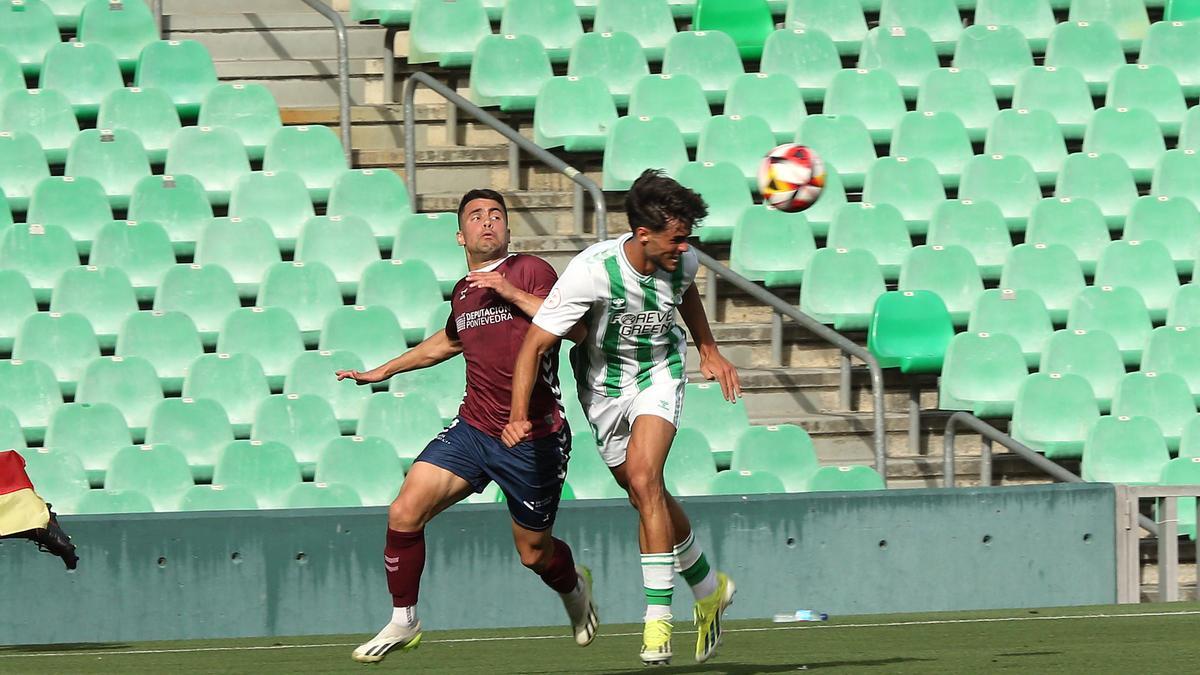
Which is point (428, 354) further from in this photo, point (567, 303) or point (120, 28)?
point (120, 28)

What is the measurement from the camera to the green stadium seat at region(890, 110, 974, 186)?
509 inches

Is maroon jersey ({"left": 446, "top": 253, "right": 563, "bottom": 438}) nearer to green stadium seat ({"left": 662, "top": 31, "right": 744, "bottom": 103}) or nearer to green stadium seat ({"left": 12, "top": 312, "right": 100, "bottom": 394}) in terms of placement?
green stadium seat ({"left": 12, "top": 312, "right": 100, "bottom": 394})

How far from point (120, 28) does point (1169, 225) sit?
7.67 metres

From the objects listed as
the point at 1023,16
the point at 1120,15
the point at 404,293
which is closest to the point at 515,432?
the point at 404,293

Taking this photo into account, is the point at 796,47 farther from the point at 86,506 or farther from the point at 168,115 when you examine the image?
the point at 86,506

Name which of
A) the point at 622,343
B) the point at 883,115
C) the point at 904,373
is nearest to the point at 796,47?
the point at 883,115

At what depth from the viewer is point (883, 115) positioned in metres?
13.2

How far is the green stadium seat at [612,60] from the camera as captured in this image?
43.1 ft

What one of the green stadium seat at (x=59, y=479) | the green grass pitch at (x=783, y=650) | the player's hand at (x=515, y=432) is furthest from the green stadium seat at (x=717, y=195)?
the player's hand at (x=515, y=432)

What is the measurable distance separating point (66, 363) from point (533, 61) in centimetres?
416

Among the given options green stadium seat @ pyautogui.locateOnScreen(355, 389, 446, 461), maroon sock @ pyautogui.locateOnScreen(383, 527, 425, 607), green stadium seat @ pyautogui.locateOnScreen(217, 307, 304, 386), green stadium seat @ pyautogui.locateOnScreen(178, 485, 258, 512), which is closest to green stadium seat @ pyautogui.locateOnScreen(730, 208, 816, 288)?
green stadium seat @ pyautogui.locateOnScreen(355, 389, 446, 461)

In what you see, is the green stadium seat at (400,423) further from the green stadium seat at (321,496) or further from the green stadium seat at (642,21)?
the green stadium seat at (642,21)

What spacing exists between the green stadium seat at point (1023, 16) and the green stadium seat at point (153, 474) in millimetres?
Answer: 7774

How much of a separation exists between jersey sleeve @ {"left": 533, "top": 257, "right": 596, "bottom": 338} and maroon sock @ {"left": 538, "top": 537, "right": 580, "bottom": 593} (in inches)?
38.0
